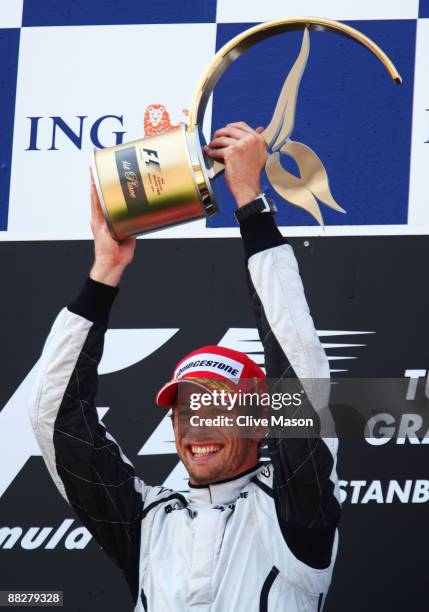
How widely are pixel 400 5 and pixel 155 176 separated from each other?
101 centimetres

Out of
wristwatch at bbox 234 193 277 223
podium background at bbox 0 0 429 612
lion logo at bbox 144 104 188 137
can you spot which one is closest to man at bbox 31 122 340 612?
wristwatch at bbox 234 193 277 223

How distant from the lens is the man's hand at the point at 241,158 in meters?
1.85

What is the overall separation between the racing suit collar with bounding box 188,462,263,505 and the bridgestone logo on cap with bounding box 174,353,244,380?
17cm

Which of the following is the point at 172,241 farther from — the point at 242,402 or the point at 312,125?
the point at 242,402

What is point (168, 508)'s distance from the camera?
6.66 feet

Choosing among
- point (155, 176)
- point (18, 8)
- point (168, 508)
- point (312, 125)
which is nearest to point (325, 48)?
point (312, 125)

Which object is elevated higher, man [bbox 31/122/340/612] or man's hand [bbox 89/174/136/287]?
man's hand [bbox 89/174/136/287]

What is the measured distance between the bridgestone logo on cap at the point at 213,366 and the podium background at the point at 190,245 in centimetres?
44

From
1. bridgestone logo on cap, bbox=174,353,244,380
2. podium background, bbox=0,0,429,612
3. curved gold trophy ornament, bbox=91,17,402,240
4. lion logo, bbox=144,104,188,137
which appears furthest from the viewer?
lion logo, bbox=144,104,188,137

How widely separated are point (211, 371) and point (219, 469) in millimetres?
169

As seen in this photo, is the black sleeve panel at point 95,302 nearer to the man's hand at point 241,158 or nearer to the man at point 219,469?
the man at point 219,469

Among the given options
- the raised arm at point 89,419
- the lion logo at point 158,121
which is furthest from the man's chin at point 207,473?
the lion logo at point 158,121

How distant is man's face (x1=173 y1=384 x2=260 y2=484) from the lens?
199cm

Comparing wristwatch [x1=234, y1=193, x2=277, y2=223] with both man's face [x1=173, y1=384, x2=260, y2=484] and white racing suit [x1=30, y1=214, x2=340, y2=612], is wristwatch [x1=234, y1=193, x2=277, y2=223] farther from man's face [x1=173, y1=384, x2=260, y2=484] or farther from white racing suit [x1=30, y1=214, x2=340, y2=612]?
man's face [x1=173, y1=384, x2=260, y2=484]
